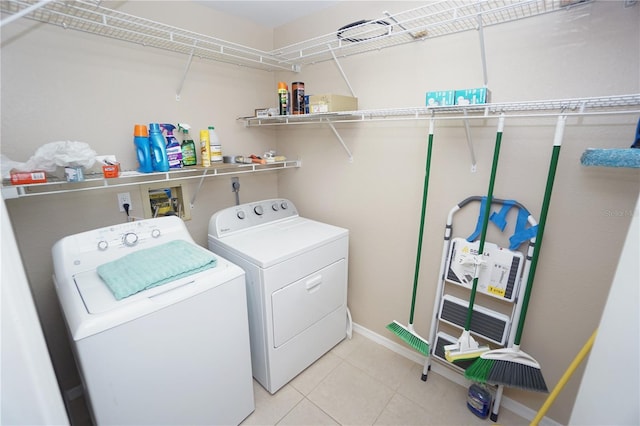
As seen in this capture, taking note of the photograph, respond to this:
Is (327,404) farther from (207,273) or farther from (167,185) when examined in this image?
(167,185)

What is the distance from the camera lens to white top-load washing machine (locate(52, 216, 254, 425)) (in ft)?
3.46

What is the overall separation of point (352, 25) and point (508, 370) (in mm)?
1946

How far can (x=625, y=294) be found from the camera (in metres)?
0.52

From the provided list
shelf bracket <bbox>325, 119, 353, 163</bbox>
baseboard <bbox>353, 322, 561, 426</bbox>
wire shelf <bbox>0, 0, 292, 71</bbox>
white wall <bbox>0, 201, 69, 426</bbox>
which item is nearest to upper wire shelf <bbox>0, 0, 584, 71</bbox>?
wire shelf <bbox>0, 0, 292, 71</bbox>

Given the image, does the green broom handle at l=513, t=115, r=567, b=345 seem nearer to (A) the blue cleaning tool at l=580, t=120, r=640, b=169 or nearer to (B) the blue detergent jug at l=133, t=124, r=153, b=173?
(A) the blue cleaning tool at l=580, t=120, r=640, b=169

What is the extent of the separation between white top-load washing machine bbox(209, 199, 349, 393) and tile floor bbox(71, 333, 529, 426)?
0.10 metres

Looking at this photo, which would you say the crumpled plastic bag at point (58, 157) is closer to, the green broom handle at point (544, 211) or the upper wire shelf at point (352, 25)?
the upper wire shelf at point (352, 25)

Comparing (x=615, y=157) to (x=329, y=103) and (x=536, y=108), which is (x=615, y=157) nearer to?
(x=536, y=108)

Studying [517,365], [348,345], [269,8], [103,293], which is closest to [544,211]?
[517,365]

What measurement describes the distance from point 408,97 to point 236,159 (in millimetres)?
1235

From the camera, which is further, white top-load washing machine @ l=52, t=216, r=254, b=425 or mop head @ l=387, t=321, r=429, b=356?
mop head @ l=387, t=321, r=429, b=356

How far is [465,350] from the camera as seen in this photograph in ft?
5.12

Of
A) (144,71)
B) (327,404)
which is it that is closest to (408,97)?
(144,71)

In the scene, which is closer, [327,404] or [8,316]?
[8,316]
